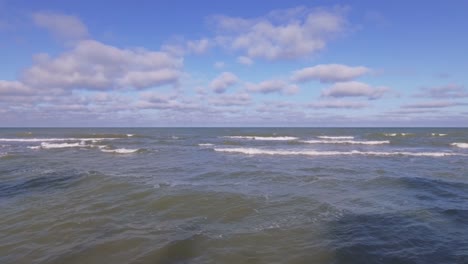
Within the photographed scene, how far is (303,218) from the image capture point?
8.78 metres

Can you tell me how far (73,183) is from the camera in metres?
14.2

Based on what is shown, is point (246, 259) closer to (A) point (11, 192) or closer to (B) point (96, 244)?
(B) point (96, 244)

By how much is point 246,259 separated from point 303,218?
3073 millimetres

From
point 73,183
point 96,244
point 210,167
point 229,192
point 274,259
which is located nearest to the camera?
point 274,259

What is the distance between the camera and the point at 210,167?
19.3m

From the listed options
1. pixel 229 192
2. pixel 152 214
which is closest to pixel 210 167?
pixel 229 192

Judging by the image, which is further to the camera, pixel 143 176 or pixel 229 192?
pixel 143 176

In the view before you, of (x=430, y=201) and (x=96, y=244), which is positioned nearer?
(x=96, y=244)

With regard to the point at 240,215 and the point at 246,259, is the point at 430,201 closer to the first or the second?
the point at 240,215

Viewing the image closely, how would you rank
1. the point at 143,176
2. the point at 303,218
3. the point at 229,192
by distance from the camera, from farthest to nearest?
the point at 143,176, the point at 229,192, the point at 303,218

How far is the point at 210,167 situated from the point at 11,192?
10.1 m

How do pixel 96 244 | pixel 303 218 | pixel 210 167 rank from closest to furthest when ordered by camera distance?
pixel 96 244
pixel 303 218
pixel 210 167

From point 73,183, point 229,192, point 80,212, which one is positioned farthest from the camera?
point 73,183

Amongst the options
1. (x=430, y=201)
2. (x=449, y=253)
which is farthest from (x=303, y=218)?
(x=430, y=201)
